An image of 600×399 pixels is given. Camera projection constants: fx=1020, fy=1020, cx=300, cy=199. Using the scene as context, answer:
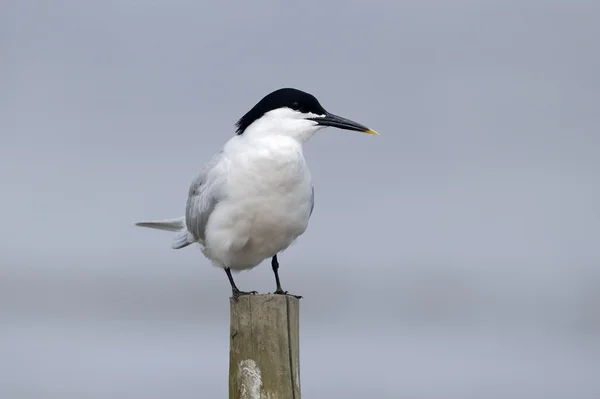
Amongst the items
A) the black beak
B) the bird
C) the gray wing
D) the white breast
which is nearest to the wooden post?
the bird

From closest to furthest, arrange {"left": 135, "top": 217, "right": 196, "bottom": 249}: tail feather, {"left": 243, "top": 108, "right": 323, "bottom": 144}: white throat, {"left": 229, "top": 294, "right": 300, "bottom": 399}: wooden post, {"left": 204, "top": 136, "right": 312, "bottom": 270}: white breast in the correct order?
{"left": 229, "top": 294, "right": 300, "bottom": 399}: wooden post < {"left": 204, "top": 136, "right": 312, "bottom": 270}: white breast < {"left": 243, "top": 108, "right": 323, "bottom": 144}: white throat < {"left": 135, "top": 217, "right": 196, "bottom": 249}: tail feather

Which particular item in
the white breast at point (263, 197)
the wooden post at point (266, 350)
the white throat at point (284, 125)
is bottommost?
the wooden post at point (266, 350)

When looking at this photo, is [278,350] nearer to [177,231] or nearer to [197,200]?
[197,200]

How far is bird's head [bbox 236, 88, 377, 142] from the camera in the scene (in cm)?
645

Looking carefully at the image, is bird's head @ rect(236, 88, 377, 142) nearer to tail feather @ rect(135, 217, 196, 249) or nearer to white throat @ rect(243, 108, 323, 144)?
white throat @ rect(243, 108, 323, 144)

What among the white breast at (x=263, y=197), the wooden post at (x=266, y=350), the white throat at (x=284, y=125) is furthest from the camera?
the white throat at (x=284, y=125)

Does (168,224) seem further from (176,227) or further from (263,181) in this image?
(263,181)

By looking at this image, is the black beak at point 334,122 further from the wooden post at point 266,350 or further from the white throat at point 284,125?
the wooden post at point 266,350

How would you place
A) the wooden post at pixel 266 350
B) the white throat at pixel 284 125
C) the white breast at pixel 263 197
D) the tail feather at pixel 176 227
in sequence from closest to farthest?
the wooden post at pixel 266 350 → the white breast at pixel 263 197 → the white throat at pixel 284 125 → the tail feather at pixel 176 227

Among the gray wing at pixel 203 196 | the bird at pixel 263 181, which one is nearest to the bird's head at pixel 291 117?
the bird at pixel 263 181

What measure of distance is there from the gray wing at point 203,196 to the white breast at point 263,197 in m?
0.08

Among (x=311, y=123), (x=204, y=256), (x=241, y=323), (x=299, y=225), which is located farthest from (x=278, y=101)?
(x=241, y=323)

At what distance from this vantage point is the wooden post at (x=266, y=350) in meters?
5.07

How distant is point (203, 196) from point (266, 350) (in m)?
1.85
